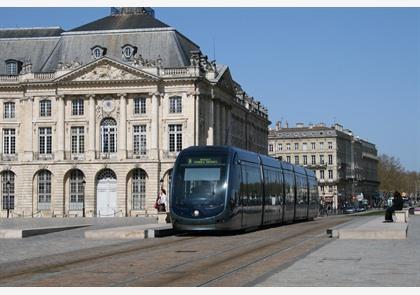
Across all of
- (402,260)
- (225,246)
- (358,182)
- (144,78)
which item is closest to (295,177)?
(225,246)

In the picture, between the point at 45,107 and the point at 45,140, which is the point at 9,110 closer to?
the point at 45,107

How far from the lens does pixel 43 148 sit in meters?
86.6

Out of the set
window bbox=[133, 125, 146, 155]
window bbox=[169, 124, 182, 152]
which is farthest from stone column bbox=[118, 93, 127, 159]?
window bbox=[169, 124, 182, 152]

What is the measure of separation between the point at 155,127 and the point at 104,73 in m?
7.34

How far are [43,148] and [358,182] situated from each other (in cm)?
9838

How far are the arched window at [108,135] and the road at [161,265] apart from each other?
5908 centimetres

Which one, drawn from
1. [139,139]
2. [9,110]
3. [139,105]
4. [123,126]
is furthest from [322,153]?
[9,110]

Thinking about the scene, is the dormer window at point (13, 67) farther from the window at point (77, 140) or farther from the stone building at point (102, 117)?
the window at point (77, 140)

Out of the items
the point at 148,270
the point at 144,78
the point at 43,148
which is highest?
the point at 144,78

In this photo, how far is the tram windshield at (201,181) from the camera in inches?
1212

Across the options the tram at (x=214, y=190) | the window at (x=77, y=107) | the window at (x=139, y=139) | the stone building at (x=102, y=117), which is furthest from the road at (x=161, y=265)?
the window at (x=77, y=107)

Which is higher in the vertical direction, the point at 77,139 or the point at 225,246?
the point at 77,139

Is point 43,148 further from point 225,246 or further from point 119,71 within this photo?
point 225,246

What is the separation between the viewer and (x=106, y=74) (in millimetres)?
84312
